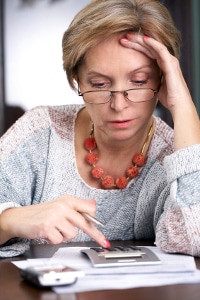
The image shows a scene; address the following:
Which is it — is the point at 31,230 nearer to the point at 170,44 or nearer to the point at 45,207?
the point at 45,207

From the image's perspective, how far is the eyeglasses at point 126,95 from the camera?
1.64 meters

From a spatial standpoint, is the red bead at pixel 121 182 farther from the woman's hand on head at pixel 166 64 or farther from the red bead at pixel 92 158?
the woman's hand on head at pixel 166 64

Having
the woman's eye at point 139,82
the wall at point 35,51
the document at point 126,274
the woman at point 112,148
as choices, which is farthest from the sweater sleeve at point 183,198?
the wall at point 35,51

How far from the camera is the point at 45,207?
56.5 inches

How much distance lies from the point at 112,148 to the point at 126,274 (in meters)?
0.67

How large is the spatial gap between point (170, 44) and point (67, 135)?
376 millimetres

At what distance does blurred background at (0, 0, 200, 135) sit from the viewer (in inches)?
115

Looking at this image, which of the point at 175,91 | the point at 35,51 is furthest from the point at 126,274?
the point at 35,51

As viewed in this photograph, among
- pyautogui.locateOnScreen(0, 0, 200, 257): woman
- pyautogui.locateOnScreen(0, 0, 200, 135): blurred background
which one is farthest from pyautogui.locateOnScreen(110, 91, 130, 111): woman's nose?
pyautogui.locateOnScreen(0, 0, 200, 135): blurred background

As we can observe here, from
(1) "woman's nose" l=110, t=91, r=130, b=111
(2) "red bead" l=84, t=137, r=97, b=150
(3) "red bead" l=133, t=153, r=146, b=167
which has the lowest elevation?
(3) "red bead" l=133, t=153, r=146, b=167

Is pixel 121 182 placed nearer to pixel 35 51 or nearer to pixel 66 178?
pixel 66 178

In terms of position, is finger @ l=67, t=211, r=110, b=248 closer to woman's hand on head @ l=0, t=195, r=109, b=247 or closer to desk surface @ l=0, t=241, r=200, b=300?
woman's hand on head @ l=0, t=195, r=109, b=247

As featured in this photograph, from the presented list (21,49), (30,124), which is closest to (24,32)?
(21,49)

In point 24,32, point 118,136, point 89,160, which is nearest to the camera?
point 118,136
